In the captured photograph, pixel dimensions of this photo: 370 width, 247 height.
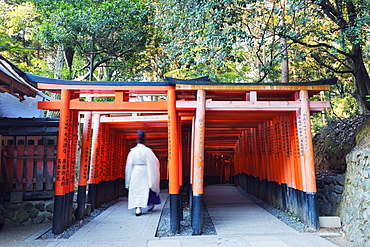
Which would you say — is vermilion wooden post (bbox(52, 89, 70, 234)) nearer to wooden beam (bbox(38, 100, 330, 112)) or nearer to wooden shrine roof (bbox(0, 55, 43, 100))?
wooden beam (bbox(38, 100, 330, 112))

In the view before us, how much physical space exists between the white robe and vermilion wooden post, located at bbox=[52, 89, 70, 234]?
6.42 ft

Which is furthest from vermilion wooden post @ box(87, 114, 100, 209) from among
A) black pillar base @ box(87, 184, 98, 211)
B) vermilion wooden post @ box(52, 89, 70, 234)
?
vermilion wooden post @ box(52, 89, 70, 234)

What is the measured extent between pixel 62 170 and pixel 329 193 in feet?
19.5

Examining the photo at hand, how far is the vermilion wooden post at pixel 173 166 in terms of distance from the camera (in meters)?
5.74

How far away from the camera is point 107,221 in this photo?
6.73 metres

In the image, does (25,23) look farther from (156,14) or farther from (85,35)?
(156,14)

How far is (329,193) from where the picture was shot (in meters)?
7.01

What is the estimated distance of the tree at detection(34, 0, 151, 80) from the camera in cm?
1080

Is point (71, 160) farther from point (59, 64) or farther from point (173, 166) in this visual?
point (59, 64)

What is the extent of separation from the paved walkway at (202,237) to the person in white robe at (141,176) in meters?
0.41

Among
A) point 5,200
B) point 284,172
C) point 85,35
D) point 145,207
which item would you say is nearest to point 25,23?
point 85,35

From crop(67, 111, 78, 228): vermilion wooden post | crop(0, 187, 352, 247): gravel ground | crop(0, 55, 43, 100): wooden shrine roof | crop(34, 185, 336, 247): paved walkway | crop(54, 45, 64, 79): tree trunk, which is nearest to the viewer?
crop(34, 185, 336, 247): paved walkway

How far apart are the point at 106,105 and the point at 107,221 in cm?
267

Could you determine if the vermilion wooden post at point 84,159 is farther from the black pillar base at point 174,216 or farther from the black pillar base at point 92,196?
the black pillar base at point 174,216
